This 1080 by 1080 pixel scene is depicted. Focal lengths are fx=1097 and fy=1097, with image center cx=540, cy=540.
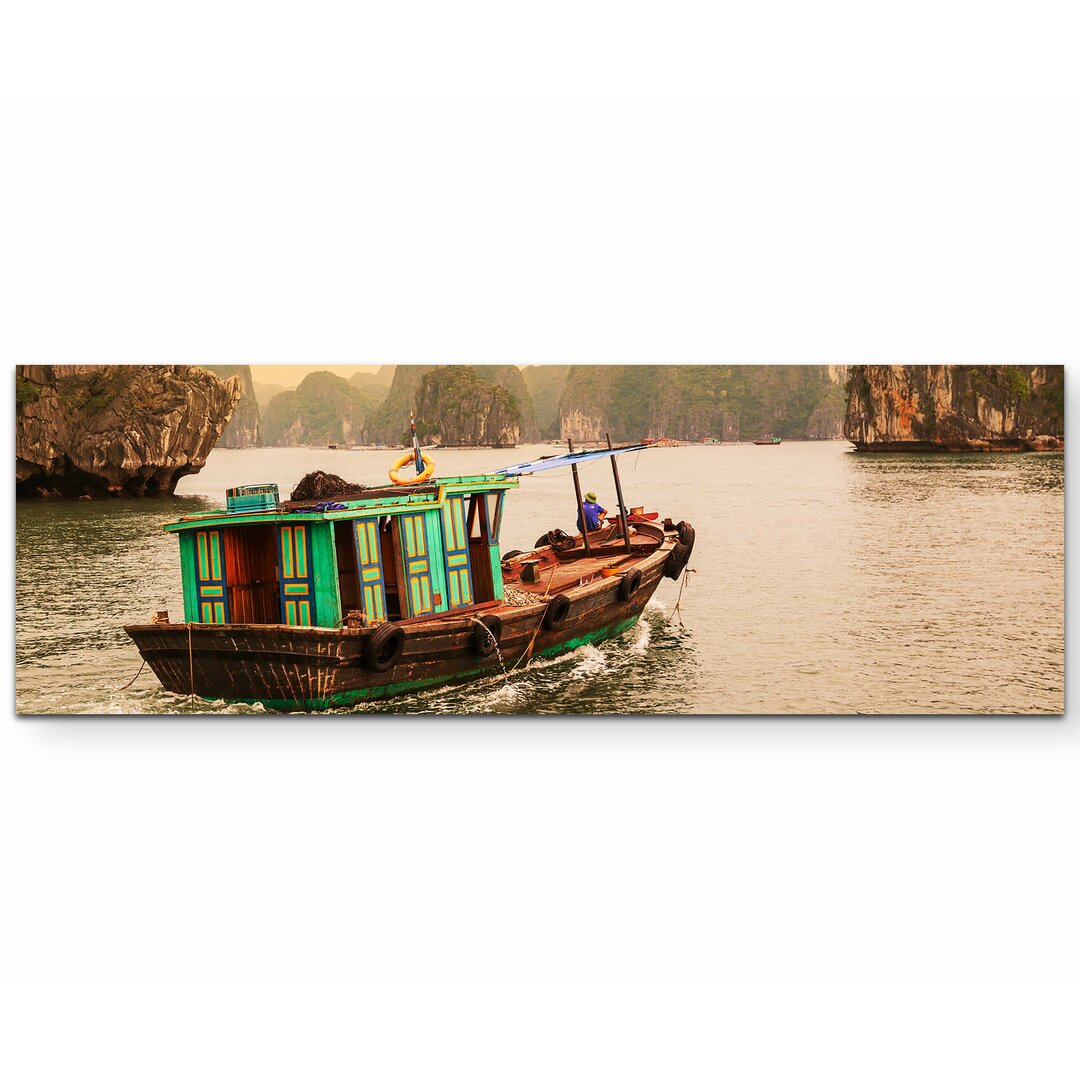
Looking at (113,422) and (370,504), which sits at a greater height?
(113,422)

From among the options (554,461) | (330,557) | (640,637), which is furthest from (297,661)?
(640,637)

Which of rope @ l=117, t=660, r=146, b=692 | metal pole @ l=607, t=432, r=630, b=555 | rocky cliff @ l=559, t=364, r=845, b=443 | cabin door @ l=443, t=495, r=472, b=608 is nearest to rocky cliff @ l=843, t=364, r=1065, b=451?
rocky cliff @ l=559, t=364, r=845, b=443

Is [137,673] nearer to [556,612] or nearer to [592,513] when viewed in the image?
[556,612]

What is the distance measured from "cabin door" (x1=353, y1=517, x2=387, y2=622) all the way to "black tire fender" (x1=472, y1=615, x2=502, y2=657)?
0.59 m

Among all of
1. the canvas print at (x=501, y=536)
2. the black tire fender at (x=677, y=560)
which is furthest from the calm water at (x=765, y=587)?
the black tire fender at (x=677, y=560)

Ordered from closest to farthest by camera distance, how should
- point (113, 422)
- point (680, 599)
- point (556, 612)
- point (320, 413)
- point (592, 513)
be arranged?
point (320, 413)
point (113, 422)
point (556, 612)
point (680, 599)
point (592, 513)

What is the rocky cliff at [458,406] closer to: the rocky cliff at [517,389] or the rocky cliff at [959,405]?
the rocky cliff at [517,389]

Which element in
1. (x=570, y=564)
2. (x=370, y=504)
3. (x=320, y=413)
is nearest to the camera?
(x=370, y=504)

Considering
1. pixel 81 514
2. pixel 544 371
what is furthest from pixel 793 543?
pixel 81 514

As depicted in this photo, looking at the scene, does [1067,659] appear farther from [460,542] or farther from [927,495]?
[460,542]

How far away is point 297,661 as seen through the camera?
20.2 ft

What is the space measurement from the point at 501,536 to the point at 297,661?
1717 millimetres

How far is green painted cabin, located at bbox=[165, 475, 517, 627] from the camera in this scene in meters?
6.27

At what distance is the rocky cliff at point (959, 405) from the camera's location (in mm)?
6285
